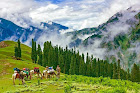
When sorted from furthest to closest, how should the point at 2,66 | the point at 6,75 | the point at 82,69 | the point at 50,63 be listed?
1. the point at 82,69
2. the point at 50,63
3. the point at 2,66
4. the point at 6,75

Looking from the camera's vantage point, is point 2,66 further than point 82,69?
No

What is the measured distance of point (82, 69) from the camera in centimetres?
13238

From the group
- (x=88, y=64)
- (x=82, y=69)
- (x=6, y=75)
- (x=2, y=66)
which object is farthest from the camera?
(x=88, y=64)

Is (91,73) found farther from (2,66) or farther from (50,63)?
(2,66)

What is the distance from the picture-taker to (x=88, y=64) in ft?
470

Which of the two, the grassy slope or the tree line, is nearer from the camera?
the grassy slope

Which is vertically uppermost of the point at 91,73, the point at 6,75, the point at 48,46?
the point at 48,46

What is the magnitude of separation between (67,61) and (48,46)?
21.6m

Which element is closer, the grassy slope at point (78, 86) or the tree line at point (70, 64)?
the grassy slope at point (78, 86)

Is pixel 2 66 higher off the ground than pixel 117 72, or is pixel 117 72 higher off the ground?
pixel 2 66

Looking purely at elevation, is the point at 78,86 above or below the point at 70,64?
above

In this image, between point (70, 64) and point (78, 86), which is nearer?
point (78, 86)

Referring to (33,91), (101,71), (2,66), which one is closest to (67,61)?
(101,71)

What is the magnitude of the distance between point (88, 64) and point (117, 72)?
27.4 metres
